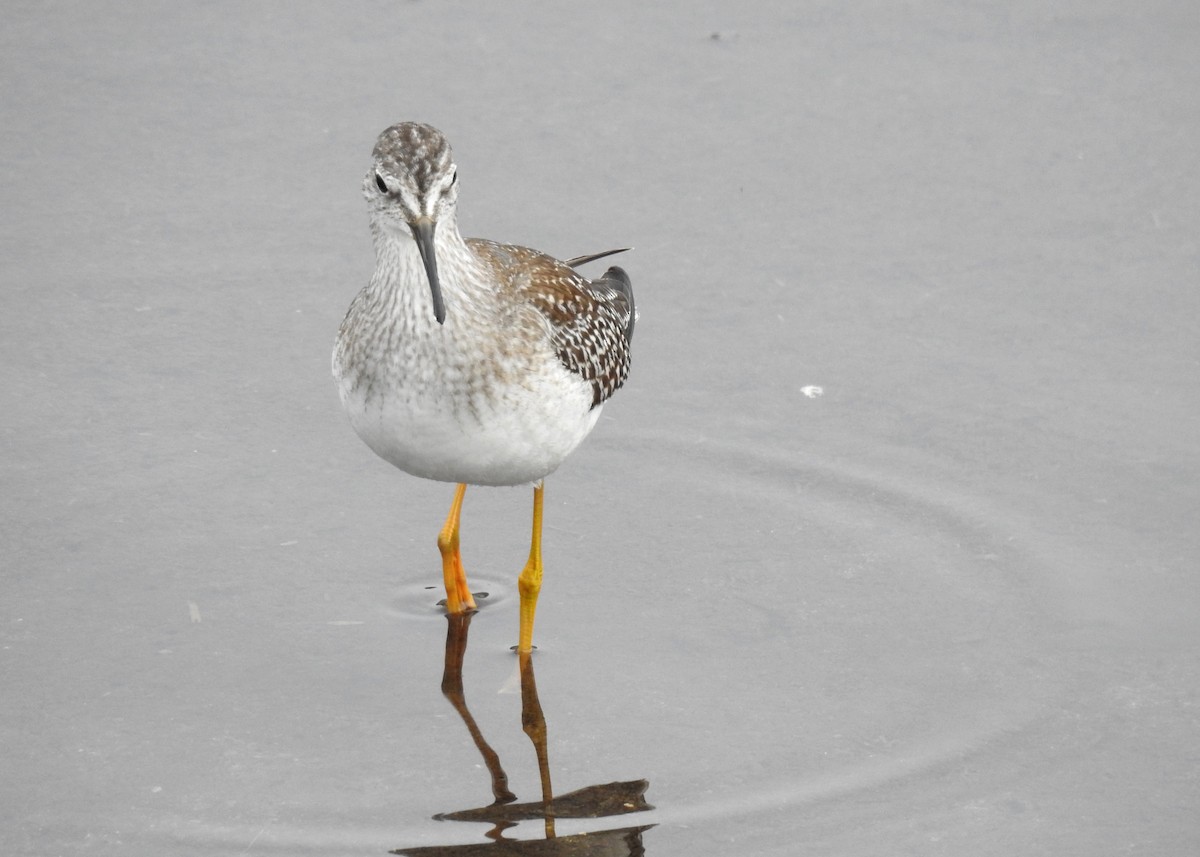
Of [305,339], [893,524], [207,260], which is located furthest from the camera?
[207,260]

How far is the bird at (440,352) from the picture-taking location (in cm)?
620

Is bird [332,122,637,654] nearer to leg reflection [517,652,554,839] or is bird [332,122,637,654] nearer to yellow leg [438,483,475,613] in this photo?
yellow leg [438,483,475,613]

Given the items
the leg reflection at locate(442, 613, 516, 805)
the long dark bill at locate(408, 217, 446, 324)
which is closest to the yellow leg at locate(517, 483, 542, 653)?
the leg reflection at locate(442, 613, 516, 805)

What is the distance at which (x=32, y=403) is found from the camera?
27.5ft

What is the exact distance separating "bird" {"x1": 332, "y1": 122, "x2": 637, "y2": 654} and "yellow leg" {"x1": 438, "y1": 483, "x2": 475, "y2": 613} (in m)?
0.54

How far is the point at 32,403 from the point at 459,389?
9.75ft

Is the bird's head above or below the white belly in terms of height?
above

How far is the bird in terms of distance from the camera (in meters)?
A: 6.20

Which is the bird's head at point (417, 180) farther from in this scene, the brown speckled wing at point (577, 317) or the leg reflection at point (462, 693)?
the leg reflection at point (462, 693)

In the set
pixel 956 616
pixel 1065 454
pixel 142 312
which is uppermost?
pixel 142 312

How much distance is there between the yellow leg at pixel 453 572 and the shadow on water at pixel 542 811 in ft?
1.96

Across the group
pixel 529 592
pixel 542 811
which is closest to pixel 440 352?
pixel 529 592

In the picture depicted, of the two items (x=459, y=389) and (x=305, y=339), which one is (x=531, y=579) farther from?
(x=305, y=339)

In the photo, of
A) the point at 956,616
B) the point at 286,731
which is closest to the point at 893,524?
the point at 956,616
